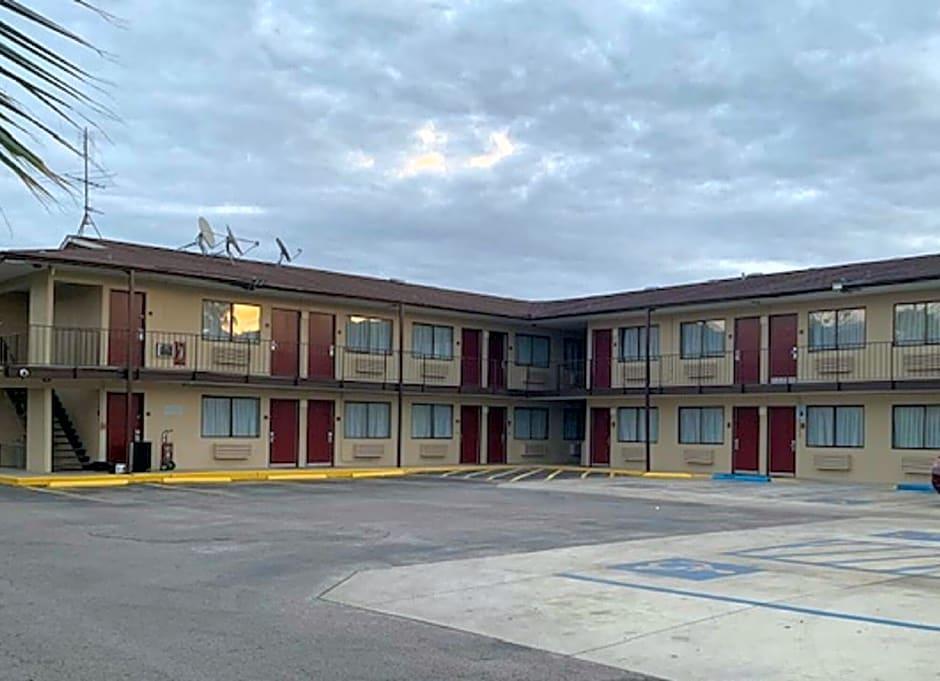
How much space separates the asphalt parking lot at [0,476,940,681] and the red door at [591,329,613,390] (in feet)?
50.9

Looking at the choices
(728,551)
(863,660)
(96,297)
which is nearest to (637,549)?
(728,551)

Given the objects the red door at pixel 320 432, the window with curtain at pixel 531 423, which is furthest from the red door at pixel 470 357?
the red door at pixel 320 432

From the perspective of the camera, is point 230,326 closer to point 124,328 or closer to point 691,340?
point 124,328

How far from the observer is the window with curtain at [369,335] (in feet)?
114

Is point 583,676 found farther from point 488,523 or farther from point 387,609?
point 488,523

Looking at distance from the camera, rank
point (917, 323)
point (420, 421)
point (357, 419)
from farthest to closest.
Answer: point (420, 421), point (357, 419), point (917, 323)

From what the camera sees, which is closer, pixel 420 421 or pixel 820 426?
pixel 820 426

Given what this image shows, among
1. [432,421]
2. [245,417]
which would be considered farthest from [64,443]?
[432,421]

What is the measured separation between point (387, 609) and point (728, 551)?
18.6 ft

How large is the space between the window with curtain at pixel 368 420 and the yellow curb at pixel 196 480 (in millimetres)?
7423

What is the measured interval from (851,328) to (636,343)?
7.89m

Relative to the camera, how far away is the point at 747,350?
3288 cm

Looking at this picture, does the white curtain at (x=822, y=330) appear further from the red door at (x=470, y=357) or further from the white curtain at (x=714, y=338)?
the red door at (x=470, y=357)

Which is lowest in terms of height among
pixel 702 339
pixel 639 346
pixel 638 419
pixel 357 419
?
pixel 357 419
